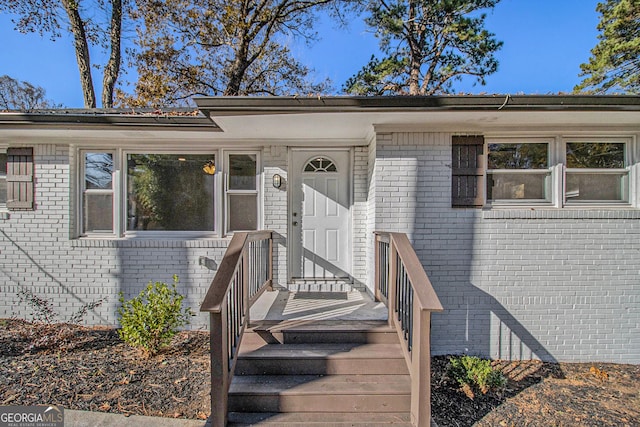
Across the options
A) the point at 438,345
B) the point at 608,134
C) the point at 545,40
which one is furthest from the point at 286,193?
the point at 545,40

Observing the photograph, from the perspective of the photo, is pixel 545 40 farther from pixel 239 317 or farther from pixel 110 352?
pixel 110 352

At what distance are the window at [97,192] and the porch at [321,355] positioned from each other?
2667 mm

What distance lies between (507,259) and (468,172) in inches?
46.5

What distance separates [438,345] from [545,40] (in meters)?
10.8

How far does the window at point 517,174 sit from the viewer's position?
13.7 ft

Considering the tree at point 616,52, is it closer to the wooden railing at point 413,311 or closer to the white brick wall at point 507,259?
the white brick wall at point 507,259

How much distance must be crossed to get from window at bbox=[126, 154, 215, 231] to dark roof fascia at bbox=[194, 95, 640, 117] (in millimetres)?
1703

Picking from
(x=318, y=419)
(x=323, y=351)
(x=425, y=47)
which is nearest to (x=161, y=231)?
(x=323, y=351)

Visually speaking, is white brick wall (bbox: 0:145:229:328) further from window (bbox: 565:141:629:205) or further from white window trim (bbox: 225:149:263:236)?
window (bbox: 565:141:629:205)

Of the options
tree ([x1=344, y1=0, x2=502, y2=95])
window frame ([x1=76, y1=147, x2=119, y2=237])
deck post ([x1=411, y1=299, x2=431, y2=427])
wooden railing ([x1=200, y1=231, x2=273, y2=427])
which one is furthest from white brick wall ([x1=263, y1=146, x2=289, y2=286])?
tree ([x1=344, y1=0, x2=502, y2=95])

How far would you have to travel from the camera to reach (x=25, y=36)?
32.0 feet

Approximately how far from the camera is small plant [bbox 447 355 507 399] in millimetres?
3221

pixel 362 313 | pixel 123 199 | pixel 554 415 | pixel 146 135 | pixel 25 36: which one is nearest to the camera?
pixel 554 415

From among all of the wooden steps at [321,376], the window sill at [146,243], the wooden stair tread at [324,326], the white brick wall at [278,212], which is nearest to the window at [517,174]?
the wooden stair tread at [324,326]
